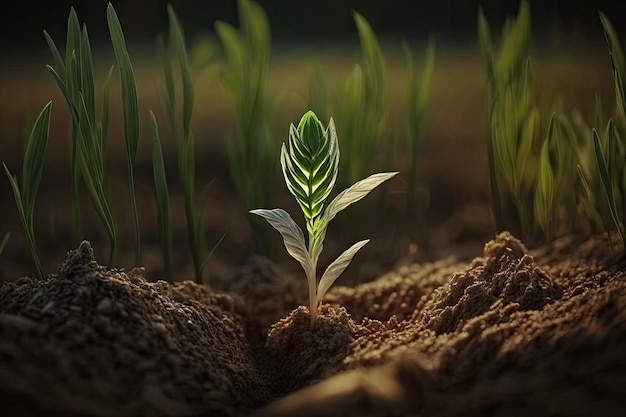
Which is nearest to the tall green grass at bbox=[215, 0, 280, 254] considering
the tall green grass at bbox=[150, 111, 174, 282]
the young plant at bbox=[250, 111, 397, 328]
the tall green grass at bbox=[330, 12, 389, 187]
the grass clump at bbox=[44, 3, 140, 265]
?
the tall green grass at bbox=[330, 12, 389, 187]

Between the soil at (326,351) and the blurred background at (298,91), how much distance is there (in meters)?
0.54

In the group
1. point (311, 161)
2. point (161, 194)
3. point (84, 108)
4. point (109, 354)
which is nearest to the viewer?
point (109, 354)

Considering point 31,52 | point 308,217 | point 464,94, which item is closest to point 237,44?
point 308,217

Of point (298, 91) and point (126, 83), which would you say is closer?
point (126, 83)

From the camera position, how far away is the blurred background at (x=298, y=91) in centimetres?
180

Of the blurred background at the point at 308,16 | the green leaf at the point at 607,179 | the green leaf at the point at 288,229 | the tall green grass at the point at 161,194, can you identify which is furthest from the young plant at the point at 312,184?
the blurred background at the point at 308,16

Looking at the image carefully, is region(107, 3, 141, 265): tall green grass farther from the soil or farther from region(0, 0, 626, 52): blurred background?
region(0, 0, 626, 52): blurred background

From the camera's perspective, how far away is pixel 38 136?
3.54 feet

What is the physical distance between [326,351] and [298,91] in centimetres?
202

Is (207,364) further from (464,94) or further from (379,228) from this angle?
(464,94)

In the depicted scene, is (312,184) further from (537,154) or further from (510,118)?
(537,154)

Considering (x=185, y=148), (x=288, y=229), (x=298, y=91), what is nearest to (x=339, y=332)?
(x=288, y=229)

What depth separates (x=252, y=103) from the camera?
57.7 inches

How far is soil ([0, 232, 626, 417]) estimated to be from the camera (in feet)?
2.35
